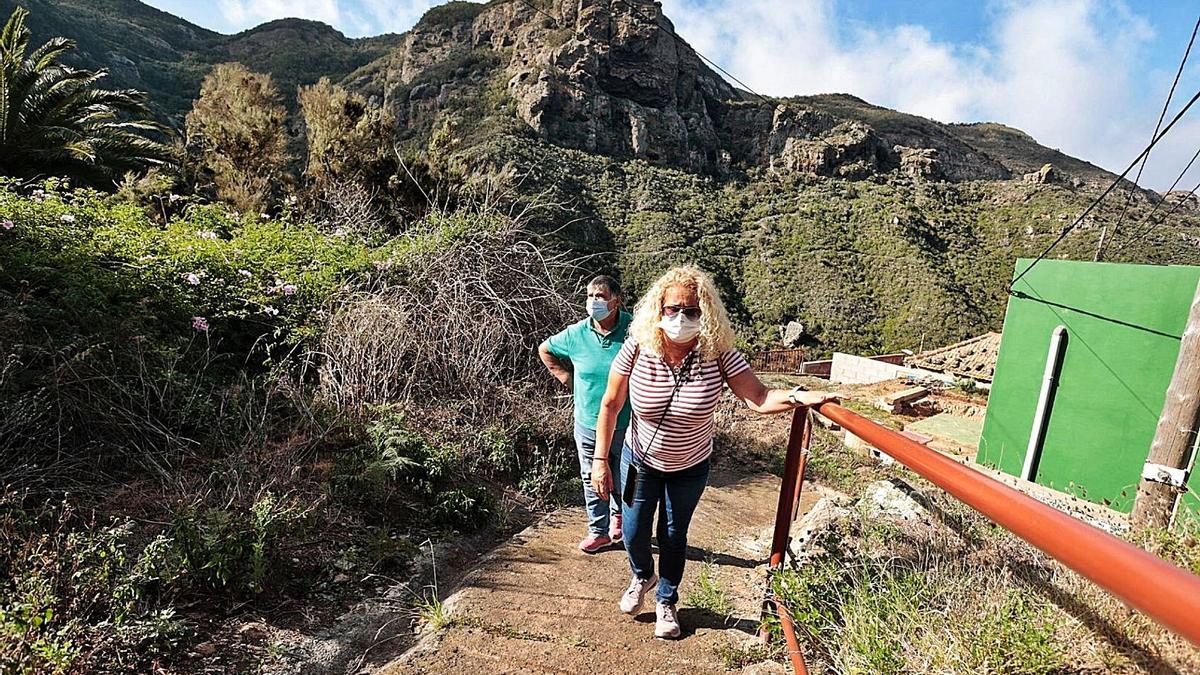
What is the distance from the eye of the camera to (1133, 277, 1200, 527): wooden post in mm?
4281

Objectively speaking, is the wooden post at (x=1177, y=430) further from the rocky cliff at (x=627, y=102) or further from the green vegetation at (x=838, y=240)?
the rocky cliff at (x=627, y=102)

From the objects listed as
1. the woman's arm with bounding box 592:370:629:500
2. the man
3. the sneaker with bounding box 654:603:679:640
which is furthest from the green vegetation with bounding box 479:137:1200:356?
the sneaker with bounding box 654:603:679:640

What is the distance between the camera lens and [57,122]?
29.6ft

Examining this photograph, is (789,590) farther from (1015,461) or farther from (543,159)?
(543,159)

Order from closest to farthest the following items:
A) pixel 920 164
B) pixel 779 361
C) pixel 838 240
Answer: pixel 779 361
pixel 838 240
pixel 920 164

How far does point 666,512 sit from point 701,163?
52.1 metres

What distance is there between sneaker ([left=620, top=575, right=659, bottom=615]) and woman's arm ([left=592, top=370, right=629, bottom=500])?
0.44m

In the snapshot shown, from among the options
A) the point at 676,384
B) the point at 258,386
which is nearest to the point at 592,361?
the point at 676,384

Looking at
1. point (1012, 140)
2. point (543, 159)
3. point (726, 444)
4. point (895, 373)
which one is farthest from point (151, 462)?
point (1012, 140)

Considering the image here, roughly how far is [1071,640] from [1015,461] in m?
9.77

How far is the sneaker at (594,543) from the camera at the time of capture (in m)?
3.42

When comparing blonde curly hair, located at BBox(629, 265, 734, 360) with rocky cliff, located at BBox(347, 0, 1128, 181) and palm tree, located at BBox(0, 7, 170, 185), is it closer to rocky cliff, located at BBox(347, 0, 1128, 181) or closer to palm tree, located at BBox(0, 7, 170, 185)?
palm tree, located at BBox(0, 7, 170, 185)

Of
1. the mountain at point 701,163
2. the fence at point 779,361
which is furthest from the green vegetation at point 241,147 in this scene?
the fence at point 779,361

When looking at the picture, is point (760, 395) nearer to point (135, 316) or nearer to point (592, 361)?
point (592, 361)
